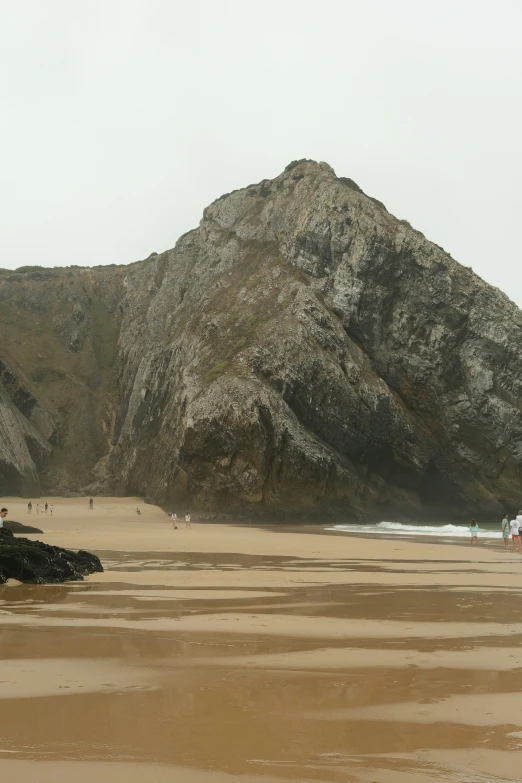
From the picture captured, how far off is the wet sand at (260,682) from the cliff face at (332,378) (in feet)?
99.0

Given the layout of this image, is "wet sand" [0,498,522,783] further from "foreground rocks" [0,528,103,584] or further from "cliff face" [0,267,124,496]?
"cliff face" [0,267,124,496]

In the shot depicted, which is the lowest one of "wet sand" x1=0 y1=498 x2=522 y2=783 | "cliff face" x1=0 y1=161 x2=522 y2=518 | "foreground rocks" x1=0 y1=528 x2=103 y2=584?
"foreground rocks" x1=0 y1=528 x2=103 y2=584

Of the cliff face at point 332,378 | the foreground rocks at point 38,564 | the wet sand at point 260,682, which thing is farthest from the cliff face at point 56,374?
the wet sand at point 260,682

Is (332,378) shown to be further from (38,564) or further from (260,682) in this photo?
(260,682)

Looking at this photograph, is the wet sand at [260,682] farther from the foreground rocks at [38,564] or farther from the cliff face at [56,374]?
the cliff face at [56,374]

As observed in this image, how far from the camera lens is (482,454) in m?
50.3

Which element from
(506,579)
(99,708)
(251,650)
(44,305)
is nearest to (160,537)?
(506,579)

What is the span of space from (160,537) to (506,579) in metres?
15.5

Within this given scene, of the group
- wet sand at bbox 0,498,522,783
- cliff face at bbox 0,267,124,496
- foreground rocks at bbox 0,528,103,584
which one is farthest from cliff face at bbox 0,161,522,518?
wet sand at bbox 0,498,522,783

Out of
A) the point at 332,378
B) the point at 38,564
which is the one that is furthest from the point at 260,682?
the point at 332,378

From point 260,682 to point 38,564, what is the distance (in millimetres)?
8728

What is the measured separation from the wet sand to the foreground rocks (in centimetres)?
42

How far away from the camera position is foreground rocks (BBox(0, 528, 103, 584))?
43.2ft

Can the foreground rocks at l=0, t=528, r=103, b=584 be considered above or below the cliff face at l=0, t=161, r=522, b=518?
below
